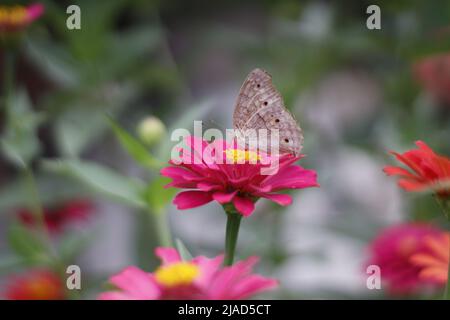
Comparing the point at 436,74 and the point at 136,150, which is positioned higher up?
the point at 436,74

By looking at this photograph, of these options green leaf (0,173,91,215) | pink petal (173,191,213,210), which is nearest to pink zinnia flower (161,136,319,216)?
pink petal (173,191,213,210)

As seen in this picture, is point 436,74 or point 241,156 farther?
point 436,74

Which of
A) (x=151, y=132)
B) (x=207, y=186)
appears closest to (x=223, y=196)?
(x=207, y=186)

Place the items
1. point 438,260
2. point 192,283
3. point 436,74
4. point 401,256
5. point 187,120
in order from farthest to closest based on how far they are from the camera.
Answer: point 436,74, point 401,256, point 187,120, point 438,260, point 192,283

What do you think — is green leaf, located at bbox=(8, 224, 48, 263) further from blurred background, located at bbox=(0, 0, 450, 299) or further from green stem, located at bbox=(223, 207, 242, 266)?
green stem, located at bbox=(223, 207, 242, 266)

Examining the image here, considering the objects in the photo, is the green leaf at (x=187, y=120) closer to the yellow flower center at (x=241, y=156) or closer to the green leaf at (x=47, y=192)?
the yellow flower center at (x=241, y=156)

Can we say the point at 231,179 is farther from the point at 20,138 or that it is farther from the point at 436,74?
the point at 436,74

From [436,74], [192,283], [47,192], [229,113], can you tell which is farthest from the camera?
[229,113]

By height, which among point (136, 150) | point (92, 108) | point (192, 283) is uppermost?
point (92, 108)
